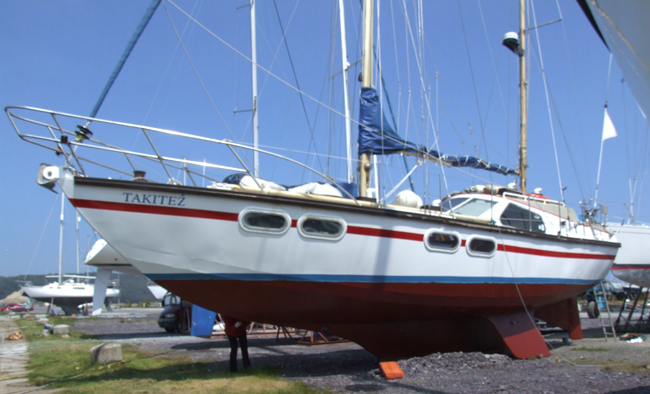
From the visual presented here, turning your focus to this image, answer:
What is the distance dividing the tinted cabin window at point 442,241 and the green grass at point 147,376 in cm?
296

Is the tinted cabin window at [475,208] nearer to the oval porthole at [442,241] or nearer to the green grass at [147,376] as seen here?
the oval porthole at [442,241]

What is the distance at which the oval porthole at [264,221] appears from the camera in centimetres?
608

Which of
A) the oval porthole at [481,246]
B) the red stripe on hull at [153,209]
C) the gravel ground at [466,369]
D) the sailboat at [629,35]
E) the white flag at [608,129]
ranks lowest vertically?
the gravel ground at [466,369]

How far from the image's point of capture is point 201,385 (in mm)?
5727

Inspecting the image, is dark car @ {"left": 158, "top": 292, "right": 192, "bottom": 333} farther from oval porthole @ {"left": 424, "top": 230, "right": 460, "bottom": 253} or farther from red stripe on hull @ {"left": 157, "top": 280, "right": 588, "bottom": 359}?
oval porthole @ {"left": 424, "top": 230, "right": 460, "bottom": 253}

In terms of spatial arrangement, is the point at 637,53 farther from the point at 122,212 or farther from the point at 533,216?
the point at 533,216

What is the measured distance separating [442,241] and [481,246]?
0.90 metres

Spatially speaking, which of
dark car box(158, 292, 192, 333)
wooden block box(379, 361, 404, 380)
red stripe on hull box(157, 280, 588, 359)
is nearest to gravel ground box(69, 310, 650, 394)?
wooden block box(379, 361, 404, 380)

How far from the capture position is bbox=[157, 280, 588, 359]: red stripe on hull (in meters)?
6.30

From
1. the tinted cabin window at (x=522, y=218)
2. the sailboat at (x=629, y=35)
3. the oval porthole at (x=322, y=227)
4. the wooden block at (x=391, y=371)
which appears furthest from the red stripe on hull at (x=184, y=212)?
the sailboat at (x=629, y=35)

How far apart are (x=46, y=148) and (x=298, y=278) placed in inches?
148

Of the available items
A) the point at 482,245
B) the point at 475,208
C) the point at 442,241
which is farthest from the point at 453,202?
the point at 442,241

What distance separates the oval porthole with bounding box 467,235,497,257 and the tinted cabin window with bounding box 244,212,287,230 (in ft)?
10.9

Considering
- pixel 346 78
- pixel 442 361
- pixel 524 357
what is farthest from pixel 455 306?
pixel 346 78
